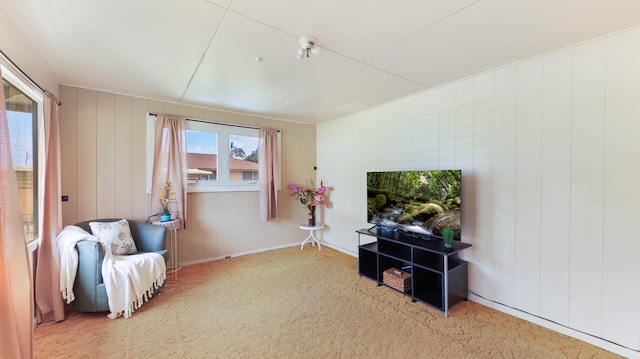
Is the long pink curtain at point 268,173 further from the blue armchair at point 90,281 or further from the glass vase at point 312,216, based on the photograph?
the blue armchair at point 90,281

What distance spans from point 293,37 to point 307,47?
0.13m

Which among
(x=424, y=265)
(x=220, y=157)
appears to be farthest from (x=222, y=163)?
(x=424, y=265)

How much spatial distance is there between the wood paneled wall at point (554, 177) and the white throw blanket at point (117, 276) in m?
3.36

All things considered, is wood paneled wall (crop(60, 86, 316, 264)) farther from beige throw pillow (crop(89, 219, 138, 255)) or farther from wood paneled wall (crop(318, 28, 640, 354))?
wood paneled wall (crop(318, 28, 640, 354))

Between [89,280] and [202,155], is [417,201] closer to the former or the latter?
[202,155]

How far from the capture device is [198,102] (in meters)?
3.59

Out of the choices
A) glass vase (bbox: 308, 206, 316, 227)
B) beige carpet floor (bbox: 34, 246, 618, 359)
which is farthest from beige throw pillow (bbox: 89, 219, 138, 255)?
glass vase (bbox: 308, 206, 316, 227)

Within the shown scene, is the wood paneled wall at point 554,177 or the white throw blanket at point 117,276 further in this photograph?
the white throw blanket at point 117,276

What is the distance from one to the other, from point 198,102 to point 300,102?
1480 mm

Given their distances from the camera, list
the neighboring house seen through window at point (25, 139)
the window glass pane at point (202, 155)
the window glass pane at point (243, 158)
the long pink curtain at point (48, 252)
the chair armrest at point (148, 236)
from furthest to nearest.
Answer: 1. the window glass pane at point (243, 158)
2. the window glass pane at point (202, 155)
3. the chair armrest at point (148, 236)
4. the long pink curtain at point (48, 252)
5. the neighboring house seen through window at point (25, 139)

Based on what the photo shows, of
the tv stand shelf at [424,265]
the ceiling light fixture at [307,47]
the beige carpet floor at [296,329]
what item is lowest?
the beige carpet floor at [296,329]

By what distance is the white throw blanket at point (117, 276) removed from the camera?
223cm

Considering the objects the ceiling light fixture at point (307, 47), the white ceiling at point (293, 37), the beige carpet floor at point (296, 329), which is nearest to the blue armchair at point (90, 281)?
the beige carpet floor at point (296, 329)

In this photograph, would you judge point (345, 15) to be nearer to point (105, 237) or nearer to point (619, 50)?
point (619, 50)
